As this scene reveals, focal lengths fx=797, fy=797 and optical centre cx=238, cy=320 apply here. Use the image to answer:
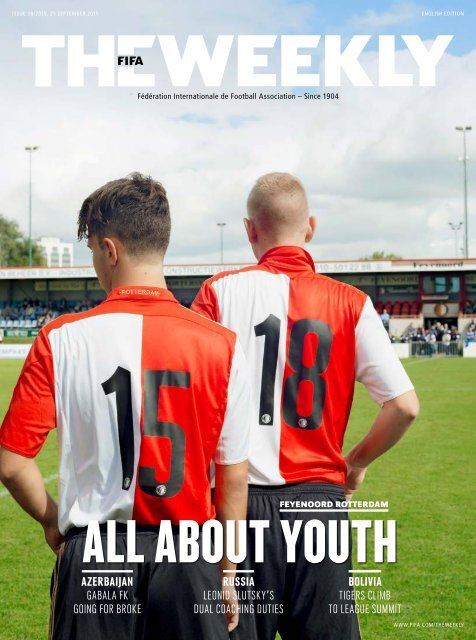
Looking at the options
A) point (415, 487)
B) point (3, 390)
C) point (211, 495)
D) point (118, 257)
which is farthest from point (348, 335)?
point (3, 390)

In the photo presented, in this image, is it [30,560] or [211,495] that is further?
[30,560]

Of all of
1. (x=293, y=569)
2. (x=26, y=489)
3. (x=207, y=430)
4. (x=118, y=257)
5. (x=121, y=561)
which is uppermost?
(x=118, y=257)

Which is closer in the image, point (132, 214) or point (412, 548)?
point (132, 214)

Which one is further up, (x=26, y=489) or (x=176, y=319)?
(x=176, y=319)

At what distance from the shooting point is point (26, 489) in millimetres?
2436

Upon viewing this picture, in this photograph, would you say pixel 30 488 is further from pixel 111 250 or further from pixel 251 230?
pixel 251 230

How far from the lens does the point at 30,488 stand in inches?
95.9

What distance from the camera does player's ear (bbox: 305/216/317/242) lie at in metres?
3.24

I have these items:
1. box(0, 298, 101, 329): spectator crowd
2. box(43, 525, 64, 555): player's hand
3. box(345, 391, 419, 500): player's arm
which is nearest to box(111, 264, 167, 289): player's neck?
box(43, 525, 64, 555): player's hand

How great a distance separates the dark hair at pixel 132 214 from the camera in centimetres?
244

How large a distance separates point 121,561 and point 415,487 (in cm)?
720

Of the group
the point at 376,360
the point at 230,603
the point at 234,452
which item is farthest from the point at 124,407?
the point at 376,360

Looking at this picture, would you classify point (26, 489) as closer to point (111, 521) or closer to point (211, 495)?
point (111, 521)

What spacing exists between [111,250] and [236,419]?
25.5 inches
